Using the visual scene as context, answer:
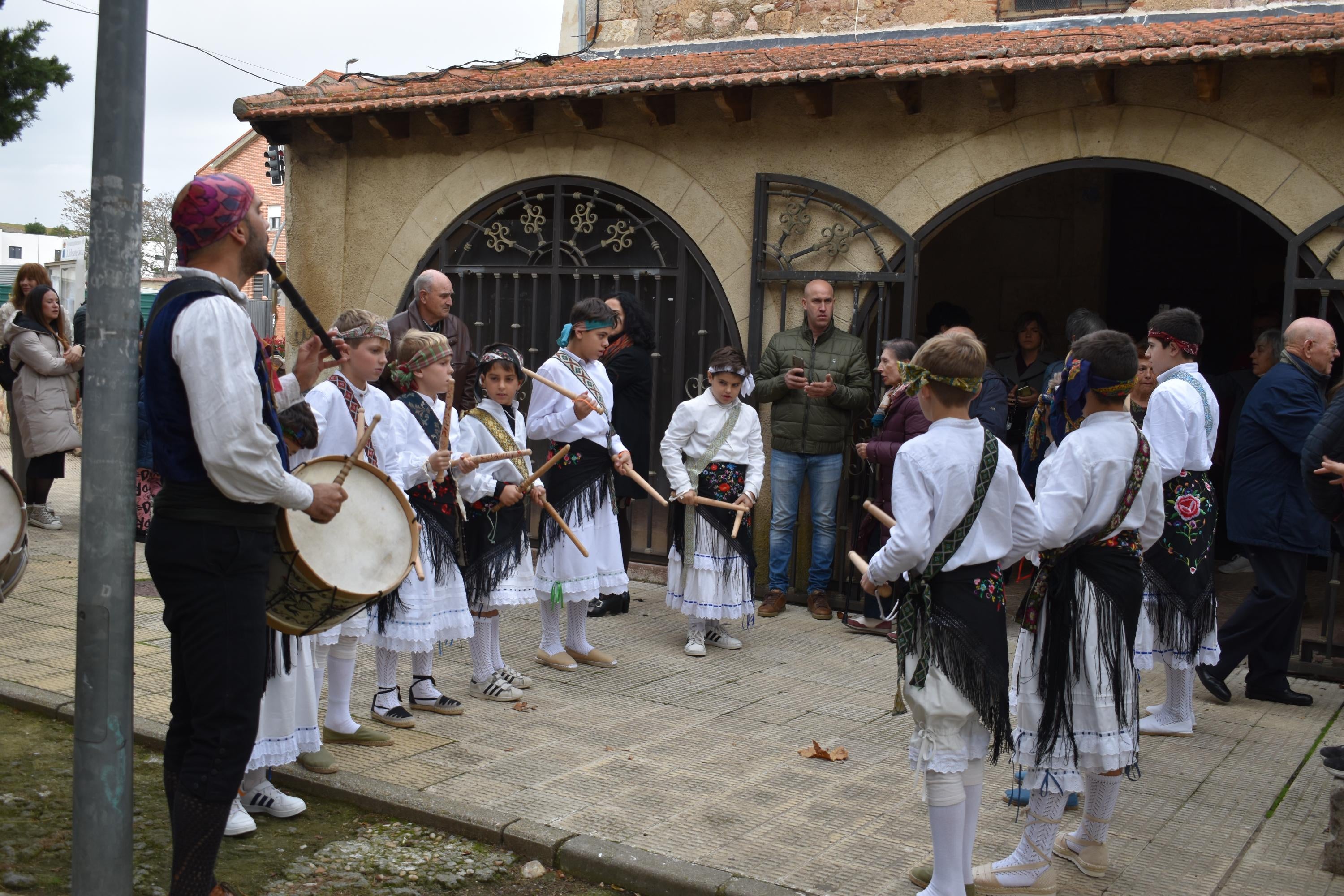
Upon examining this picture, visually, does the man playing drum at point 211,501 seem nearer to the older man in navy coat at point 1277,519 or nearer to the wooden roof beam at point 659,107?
the older man in navy coat at point 1277,519

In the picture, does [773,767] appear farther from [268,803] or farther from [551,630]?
[268,803]

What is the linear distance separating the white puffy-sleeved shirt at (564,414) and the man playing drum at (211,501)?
308 centimetres

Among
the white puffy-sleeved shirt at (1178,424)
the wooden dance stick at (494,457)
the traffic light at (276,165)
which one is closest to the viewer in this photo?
the wooden dance stick at (494,457)

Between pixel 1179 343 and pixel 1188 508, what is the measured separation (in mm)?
757

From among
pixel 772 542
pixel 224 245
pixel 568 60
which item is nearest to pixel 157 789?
pixel 224 245

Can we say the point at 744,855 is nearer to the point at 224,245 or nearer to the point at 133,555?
the point at 133,555

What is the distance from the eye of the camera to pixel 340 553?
13.0 feet

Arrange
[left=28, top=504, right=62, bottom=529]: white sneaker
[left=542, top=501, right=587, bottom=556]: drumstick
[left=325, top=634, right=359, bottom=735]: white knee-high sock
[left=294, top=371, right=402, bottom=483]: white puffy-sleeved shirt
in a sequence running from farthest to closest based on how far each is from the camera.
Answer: [left=28, top=504, right=62, bottom=529]: white sneaker → [left=542, top=501, right=587, bottom=556]: drumstick → [left=325, top=634, right=359, bottom=735]: white knee-high sock → [left=294, top=371, right=402, bottom=483]: white puffy-sleeved shirt

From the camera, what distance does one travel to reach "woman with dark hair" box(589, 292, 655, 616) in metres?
7.90

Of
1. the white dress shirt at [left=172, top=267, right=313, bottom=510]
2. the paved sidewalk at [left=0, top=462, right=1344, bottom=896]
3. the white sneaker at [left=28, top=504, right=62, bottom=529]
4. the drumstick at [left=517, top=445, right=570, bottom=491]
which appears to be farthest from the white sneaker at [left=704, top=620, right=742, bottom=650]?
the white sneaker at [left=28, top=504, right=62, bottom=529]

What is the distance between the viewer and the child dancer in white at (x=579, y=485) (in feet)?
21.5

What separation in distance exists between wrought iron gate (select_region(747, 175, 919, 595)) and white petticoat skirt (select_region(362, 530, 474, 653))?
330 centimetres

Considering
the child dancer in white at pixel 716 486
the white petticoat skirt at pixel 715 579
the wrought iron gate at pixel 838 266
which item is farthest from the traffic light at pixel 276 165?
the white petticoat skirt at pixel 715 579

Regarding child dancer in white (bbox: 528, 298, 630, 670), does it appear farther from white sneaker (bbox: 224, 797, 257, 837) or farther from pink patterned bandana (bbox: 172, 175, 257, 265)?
pink patterned bandana (bbox: 172, 175, 257, 265)
